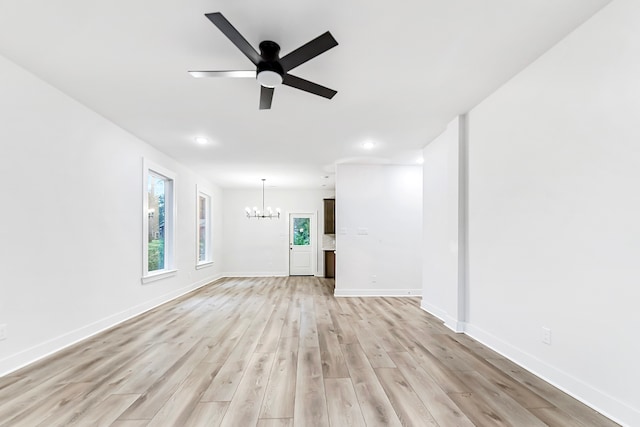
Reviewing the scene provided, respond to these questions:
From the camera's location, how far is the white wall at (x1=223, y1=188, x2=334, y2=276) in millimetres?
9211

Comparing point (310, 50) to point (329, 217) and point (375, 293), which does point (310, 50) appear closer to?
point (375, 293)

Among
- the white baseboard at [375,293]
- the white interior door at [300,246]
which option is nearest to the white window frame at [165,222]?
the white baseboard at [375,293]

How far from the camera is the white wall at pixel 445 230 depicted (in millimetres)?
3721

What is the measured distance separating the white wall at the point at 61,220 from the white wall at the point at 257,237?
4600 millimetres

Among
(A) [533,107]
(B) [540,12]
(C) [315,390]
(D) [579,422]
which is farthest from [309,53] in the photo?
(D) [579,422]

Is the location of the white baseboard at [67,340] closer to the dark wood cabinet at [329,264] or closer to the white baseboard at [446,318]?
the white baseboard at [446,318]

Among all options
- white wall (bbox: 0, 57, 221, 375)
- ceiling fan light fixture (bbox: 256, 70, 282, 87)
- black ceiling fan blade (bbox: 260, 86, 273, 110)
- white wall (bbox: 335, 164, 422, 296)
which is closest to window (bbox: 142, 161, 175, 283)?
white wall (bbox: 0, 57, 221, 375)

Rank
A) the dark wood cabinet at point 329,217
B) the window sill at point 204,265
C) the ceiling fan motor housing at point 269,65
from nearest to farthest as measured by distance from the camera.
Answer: the ceiling fan motor housing at point 269,65
the window sill at point 204,265
the dark wood cabinet at point 329,217

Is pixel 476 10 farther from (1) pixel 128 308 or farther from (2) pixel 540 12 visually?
(1) pixel 128 308

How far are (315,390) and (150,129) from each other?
3.77 metres

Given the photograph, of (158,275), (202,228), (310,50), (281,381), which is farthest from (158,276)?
(310,50)

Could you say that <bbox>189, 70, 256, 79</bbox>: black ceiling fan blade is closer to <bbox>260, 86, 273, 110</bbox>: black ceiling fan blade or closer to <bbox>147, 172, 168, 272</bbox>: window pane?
<bbox>260, 86, 273, 110</bbox>: black ceiling fan blade

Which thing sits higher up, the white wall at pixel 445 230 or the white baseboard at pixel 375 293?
the white wall at pixel 445 230

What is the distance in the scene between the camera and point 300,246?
367 inches
